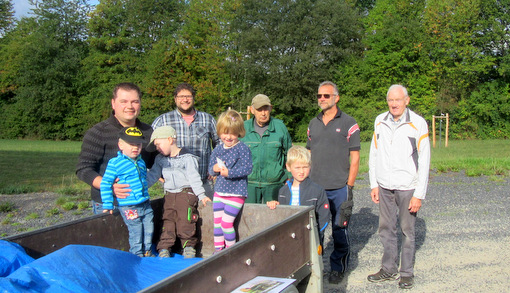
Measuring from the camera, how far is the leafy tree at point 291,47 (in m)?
40.7

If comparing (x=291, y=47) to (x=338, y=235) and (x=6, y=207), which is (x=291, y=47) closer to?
(x=6, y=207)

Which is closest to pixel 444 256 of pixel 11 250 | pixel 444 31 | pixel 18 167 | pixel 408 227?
pixel 408 227

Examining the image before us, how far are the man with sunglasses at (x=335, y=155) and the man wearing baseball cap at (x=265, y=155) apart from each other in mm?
381

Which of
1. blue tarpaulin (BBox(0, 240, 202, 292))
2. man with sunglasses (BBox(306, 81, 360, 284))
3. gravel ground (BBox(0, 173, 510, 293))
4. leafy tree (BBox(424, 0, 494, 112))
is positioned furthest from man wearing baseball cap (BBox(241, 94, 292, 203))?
leafy tree (BBox(424, 0, 494, 112))

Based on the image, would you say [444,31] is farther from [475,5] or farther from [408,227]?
[408,227]

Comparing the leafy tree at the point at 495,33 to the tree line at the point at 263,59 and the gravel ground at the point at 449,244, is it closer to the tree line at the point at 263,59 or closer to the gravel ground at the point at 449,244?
the tree line at the point at 263,59

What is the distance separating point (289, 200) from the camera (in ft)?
14.9

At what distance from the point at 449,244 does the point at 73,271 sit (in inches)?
215

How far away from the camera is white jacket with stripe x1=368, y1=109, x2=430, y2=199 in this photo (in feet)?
15.5

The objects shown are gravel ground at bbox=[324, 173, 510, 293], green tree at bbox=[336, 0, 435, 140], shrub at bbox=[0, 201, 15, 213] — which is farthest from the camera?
green tree at bbox=[336, 0, 435, 140]

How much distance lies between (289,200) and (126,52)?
45042mm

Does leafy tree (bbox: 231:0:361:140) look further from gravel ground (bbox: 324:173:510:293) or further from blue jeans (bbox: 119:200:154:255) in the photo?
blue jeans (bbox: 119:200:154:255)

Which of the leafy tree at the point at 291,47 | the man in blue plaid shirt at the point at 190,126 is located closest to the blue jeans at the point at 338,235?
the man in blue plaid shirt at the point at 190,126

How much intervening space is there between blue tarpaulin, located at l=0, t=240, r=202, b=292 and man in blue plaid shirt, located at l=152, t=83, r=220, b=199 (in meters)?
1.74
